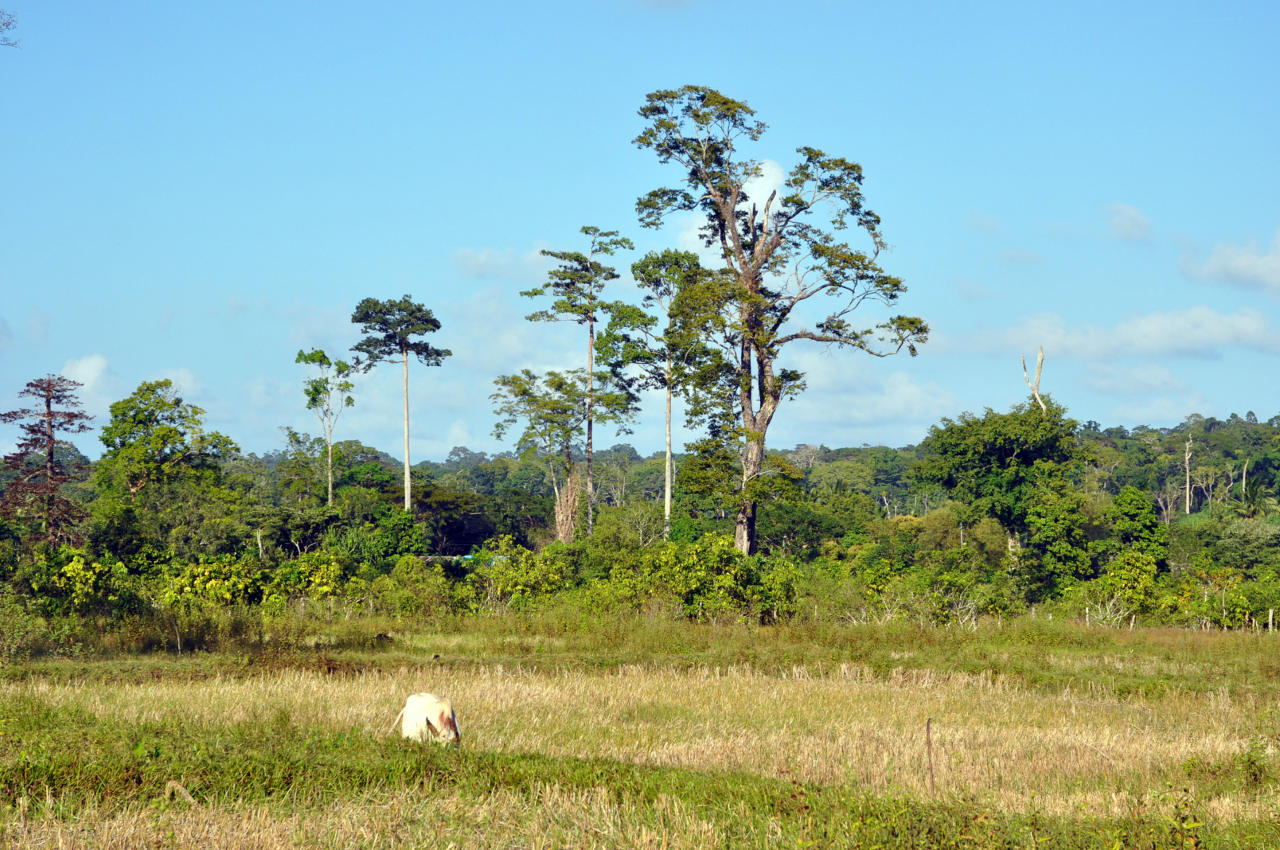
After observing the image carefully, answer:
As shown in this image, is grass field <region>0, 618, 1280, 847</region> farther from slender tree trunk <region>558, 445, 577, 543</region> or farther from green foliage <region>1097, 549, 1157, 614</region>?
slender tree trunk <region>558, 445, 577, 543</region>

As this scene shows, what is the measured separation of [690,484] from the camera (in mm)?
34781

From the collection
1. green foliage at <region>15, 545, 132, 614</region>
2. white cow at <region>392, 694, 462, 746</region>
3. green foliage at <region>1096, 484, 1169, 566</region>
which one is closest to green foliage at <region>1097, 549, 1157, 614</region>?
green foliage at <region>1096, 484, 1169, 566</region>

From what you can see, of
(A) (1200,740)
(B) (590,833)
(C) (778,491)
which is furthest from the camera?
(C) (778,491)

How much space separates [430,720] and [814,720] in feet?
17.4

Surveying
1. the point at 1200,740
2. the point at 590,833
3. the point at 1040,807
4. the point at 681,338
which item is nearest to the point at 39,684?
the point at 590,833

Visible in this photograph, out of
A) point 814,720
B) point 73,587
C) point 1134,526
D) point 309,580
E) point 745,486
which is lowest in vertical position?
point 814,720

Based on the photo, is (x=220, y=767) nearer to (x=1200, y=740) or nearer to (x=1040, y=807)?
(x=1040, y=807)

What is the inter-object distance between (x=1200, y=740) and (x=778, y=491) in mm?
21394

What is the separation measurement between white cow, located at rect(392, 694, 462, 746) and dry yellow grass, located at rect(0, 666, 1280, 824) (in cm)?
31

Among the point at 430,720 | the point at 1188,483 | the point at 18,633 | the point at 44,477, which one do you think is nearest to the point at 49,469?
the point at 44,477

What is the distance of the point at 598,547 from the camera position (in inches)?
1512

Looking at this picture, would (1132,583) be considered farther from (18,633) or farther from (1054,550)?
(18,633)

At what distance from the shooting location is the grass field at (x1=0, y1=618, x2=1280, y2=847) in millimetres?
7852

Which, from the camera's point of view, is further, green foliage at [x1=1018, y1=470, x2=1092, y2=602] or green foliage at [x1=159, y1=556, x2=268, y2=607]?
green foliage at [x1=1018, y1=470, x2=1092, y2=602]
